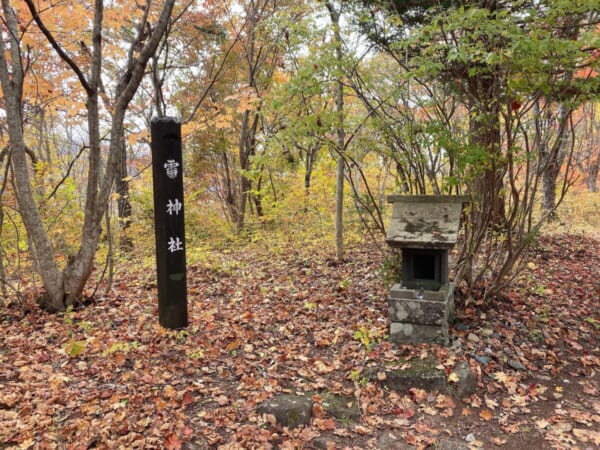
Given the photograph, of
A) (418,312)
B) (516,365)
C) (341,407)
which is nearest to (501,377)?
(516,365)

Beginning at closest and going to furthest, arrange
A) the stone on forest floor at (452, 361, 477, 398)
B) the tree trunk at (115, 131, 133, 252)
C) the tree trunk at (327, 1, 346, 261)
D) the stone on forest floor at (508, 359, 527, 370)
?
the stone on forest floor at (452, 361, 477, 398) < the stone on forest floor at (508, 359, 527, 370) < the tree trunk at (327, 1, 346, 261) < the tree trunk at (115, 131, 133, 252)

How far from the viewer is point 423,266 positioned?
4902mm

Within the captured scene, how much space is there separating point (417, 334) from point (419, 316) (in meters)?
0.23

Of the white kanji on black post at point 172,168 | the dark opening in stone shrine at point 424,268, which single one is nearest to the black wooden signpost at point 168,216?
the white kanji on black post at point 172,168

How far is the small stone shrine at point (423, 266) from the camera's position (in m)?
→ 4.57

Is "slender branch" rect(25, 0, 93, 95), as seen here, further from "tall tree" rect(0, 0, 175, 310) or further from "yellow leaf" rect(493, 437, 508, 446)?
"yellow leaf" rect(493, 437, 508, 446)

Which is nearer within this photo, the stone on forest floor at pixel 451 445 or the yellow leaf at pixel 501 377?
the stone on forest floor at pixel 451 445

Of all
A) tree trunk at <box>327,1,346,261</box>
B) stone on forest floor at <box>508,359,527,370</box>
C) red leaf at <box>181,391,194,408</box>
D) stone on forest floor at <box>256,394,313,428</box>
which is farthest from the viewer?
tree trunk at <box>327,1,346,261</box>

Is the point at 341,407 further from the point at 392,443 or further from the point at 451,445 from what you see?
the point at 451,445

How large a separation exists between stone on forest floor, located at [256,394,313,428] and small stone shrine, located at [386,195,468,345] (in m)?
1.60

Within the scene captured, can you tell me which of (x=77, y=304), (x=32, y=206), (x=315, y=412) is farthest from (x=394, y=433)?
(x=32, y=206)

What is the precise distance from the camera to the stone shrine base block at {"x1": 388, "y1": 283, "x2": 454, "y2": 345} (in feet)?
15.1

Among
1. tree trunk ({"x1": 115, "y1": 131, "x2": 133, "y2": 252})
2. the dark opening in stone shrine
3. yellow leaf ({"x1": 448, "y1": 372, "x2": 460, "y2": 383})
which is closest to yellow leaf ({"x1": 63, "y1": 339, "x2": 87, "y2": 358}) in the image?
the dark opening in stone shrine

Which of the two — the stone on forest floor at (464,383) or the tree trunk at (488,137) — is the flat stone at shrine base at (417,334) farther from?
the tree trunk at (488,137)
